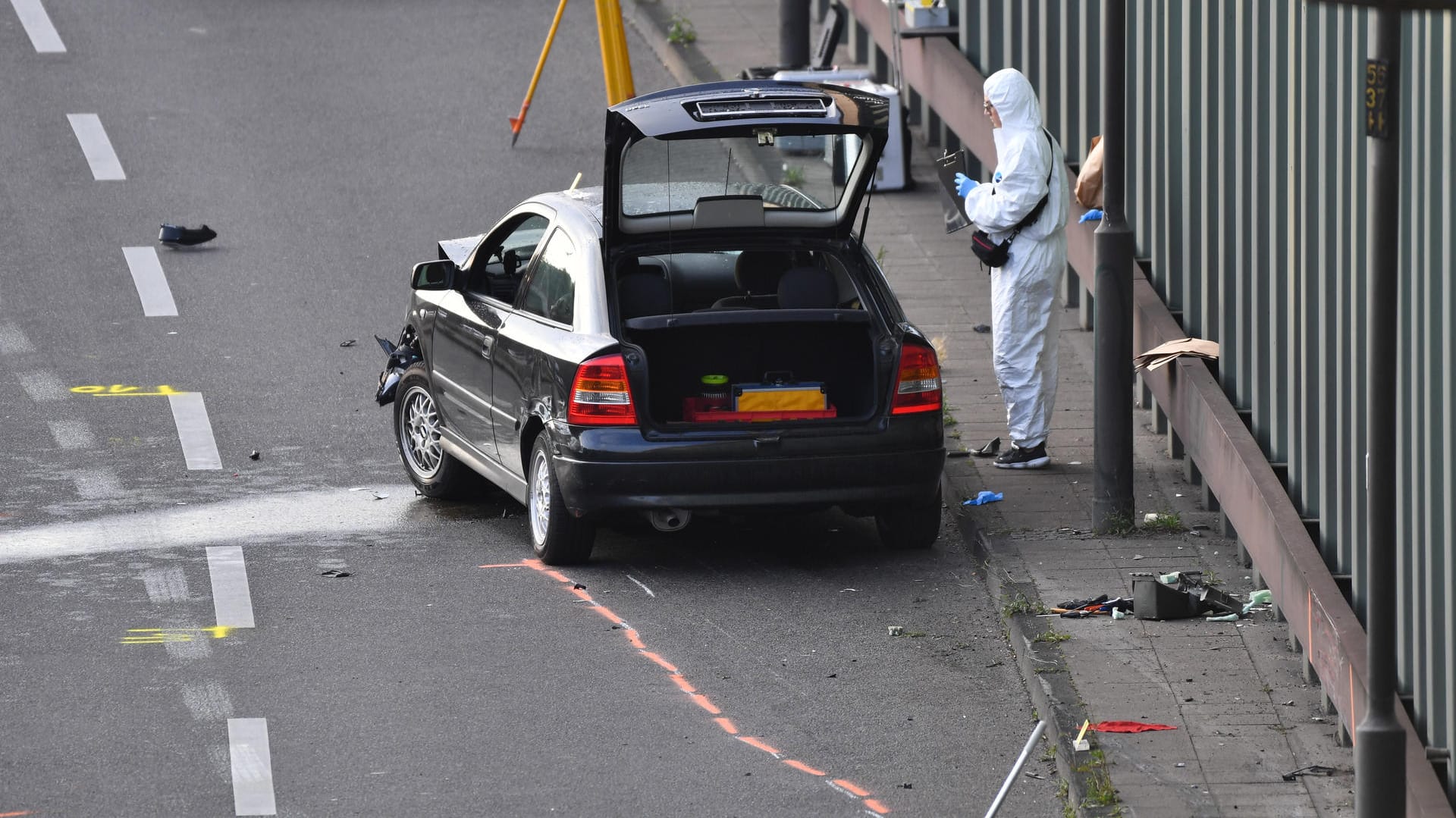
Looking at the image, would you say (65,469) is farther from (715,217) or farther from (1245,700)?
(1245,700)

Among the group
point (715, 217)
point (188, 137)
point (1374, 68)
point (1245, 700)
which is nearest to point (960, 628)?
point (1245, 700)

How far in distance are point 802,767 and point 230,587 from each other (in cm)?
329

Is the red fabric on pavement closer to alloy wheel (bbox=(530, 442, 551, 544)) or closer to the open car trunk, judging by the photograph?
the open car trunk

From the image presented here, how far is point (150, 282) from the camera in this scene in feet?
51.6

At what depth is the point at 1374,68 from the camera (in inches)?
219

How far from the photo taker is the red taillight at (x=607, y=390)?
31.2ft

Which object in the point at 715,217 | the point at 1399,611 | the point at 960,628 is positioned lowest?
the point at 960,628

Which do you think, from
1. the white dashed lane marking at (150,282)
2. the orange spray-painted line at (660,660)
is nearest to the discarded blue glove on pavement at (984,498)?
the orange spray-painted line at (660,660)

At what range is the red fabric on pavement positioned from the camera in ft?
25.1

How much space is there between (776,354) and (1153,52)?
9.97ft

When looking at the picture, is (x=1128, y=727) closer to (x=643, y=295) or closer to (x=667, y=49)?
(x=643, y=295)

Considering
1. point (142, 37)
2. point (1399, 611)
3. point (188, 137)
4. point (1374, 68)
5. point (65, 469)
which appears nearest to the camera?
point (1374, 68)

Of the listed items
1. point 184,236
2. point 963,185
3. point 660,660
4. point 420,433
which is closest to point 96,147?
point 184,236

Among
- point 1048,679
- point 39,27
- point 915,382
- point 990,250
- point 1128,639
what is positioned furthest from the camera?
point 39,27
